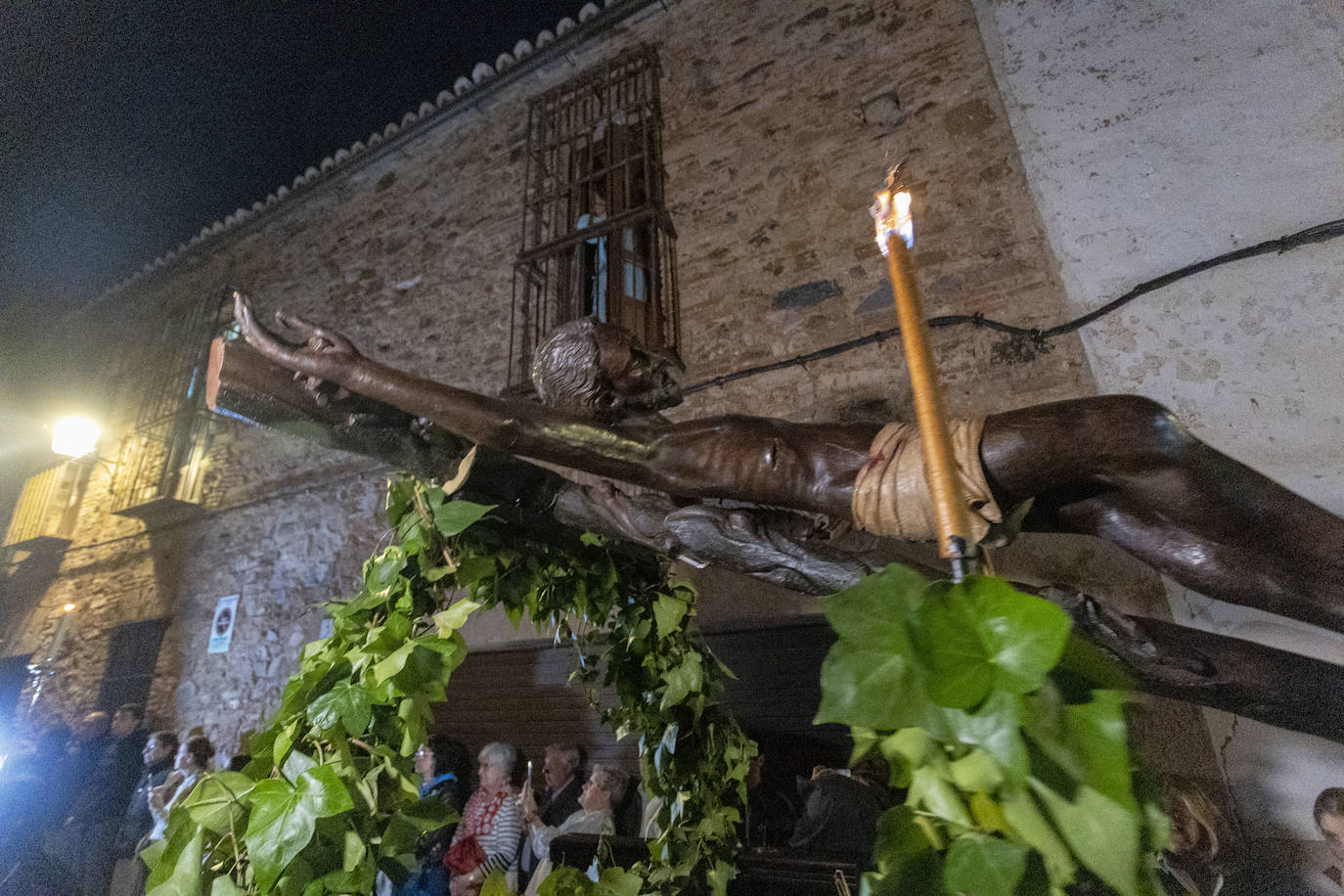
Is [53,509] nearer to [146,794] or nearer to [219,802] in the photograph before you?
[146,794]

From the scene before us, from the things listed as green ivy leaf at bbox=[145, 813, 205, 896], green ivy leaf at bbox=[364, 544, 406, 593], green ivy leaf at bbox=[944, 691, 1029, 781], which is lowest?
green ivy leaf at bbox=[145, 813, 205, 896]

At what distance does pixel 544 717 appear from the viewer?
457 cm

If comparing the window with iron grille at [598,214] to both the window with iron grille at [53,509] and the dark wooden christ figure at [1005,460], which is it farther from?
the window with iron grille at [53,509]

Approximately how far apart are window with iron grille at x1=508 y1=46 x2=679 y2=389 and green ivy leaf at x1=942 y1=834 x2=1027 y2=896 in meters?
4.13

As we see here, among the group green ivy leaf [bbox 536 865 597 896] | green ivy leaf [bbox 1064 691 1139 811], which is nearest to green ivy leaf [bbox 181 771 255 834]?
green ivy leaf [bbox 536 865 597 896]

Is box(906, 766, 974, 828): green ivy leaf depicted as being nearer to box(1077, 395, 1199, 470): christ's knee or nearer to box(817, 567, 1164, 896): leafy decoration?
box(817, 567, 1164, 896): leafy decoration

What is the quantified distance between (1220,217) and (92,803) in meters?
8.01

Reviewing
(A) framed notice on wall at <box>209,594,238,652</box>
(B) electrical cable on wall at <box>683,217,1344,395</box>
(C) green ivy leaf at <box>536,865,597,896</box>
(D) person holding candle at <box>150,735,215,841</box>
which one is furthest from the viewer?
(A) framed notice on wall at <box>209,594,238,652</box>

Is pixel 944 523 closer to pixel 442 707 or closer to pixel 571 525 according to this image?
pixel 571 525

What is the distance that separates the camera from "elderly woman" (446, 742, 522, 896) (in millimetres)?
3252

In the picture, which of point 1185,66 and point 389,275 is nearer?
point 1185,66

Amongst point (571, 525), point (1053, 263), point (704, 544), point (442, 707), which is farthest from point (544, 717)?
point (1053, 263)

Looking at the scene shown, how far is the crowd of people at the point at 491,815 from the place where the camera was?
2174 mm

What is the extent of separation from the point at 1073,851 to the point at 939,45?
4912mm
